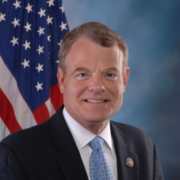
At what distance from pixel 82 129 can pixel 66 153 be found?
0.25 m

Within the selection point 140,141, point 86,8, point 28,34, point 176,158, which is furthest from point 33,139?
point 176,158

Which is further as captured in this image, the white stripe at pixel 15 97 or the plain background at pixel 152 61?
the plain background at pixel 152 61

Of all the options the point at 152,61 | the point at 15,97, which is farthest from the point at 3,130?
the point at 152,61

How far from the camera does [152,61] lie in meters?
4.90

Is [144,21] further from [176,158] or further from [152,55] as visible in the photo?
[176,158]

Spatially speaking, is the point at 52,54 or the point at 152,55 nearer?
the point at 52,54

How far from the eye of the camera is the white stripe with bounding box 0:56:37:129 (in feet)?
11.7

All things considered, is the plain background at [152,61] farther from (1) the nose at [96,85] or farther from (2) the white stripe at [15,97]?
(1) the nose at [96,85]

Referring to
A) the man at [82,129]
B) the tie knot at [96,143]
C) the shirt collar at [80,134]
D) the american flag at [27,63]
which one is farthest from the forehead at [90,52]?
the american flag at [27,63]

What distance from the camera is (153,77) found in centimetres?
493

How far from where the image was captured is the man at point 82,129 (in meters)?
1.93

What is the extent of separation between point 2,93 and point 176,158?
11.2ft

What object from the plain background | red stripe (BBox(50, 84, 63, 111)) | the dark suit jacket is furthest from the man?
the plain background

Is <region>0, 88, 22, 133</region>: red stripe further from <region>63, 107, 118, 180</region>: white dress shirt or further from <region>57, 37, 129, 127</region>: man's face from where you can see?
<region>57, 37, 129, 127</region>: man's face
